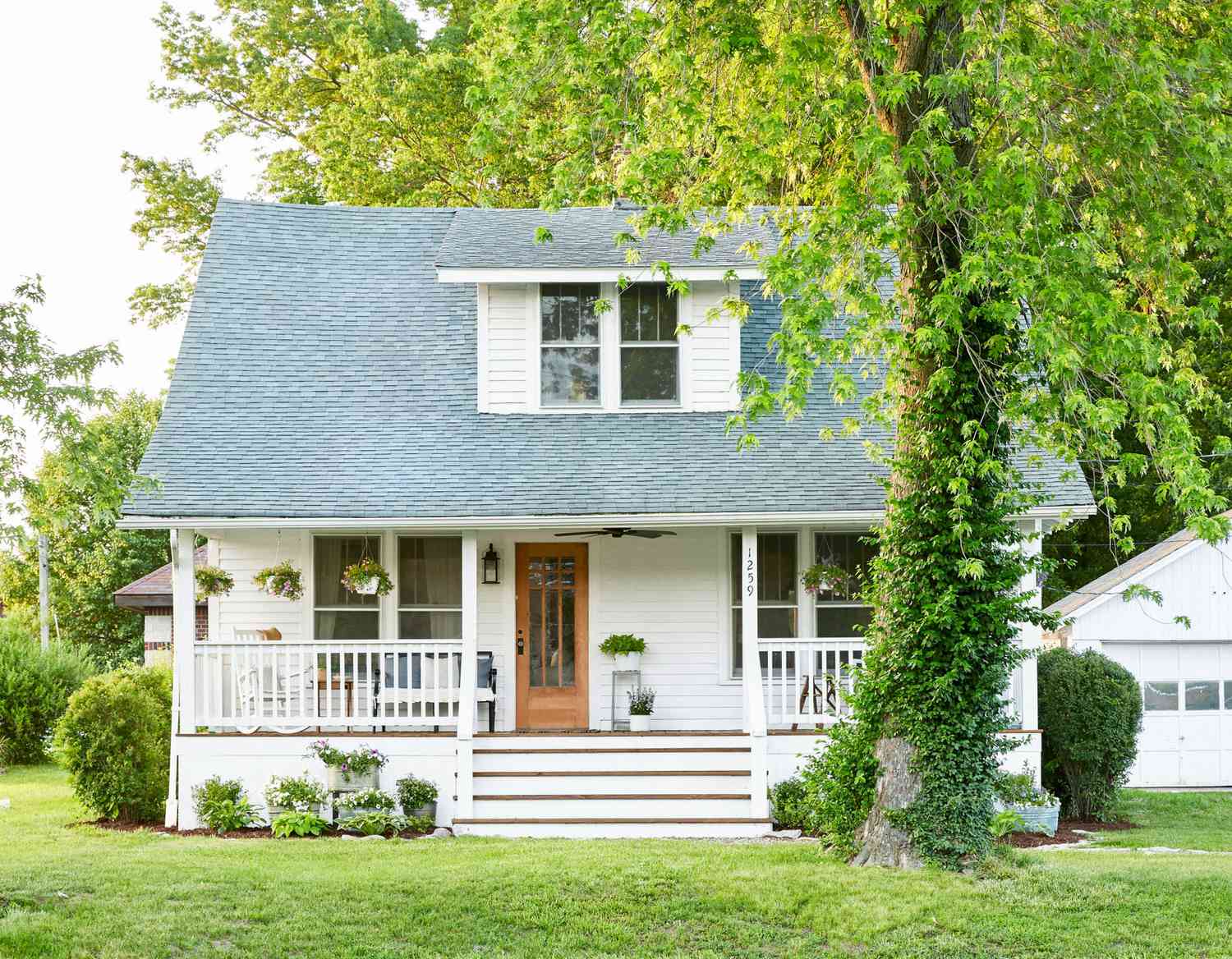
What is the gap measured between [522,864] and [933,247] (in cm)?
570

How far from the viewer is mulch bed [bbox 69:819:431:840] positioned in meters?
12.7

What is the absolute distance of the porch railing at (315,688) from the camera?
1345cm

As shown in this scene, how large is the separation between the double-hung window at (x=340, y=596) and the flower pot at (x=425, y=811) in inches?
114

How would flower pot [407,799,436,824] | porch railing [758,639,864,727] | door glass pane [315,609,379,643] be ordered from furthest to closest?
door glass pane [315,609,379,643] < porch railing [758,639,864,727] < flower pot [407,799,436,824]

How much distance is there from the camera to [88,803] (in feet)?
44.5

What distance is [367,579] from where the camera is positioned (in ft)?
47.6

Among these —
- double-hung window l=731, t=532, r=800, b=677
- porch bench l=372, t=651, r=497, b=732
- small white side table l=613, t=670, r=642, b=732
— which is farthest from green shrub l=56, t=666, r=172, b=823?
double-hung window l=731, t=532, r=800, b=677

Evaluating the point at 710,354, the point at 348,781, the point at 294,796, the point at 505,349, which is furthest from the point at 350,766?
the point at 710,354

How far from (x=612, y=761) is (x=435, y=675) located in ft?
6.53

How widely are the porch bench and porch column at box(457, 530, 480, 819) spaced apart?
125 millimetres

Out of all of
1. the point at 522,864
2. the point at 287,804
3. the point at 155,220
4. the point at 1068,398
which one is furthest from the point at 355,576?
the point at 155,220

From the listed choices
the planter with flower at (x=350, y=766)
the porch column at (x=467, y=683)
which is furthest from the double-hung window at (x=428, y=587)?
the planter with flower at (x=350, y=766)

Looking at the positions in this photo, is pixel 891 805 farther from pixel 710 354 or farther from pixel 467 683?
pixel 710 354

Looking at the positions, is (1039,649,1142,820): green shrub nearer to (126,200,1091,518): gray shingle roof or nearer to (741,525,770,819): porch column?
(126,200,1091,518): gray shingle roof
